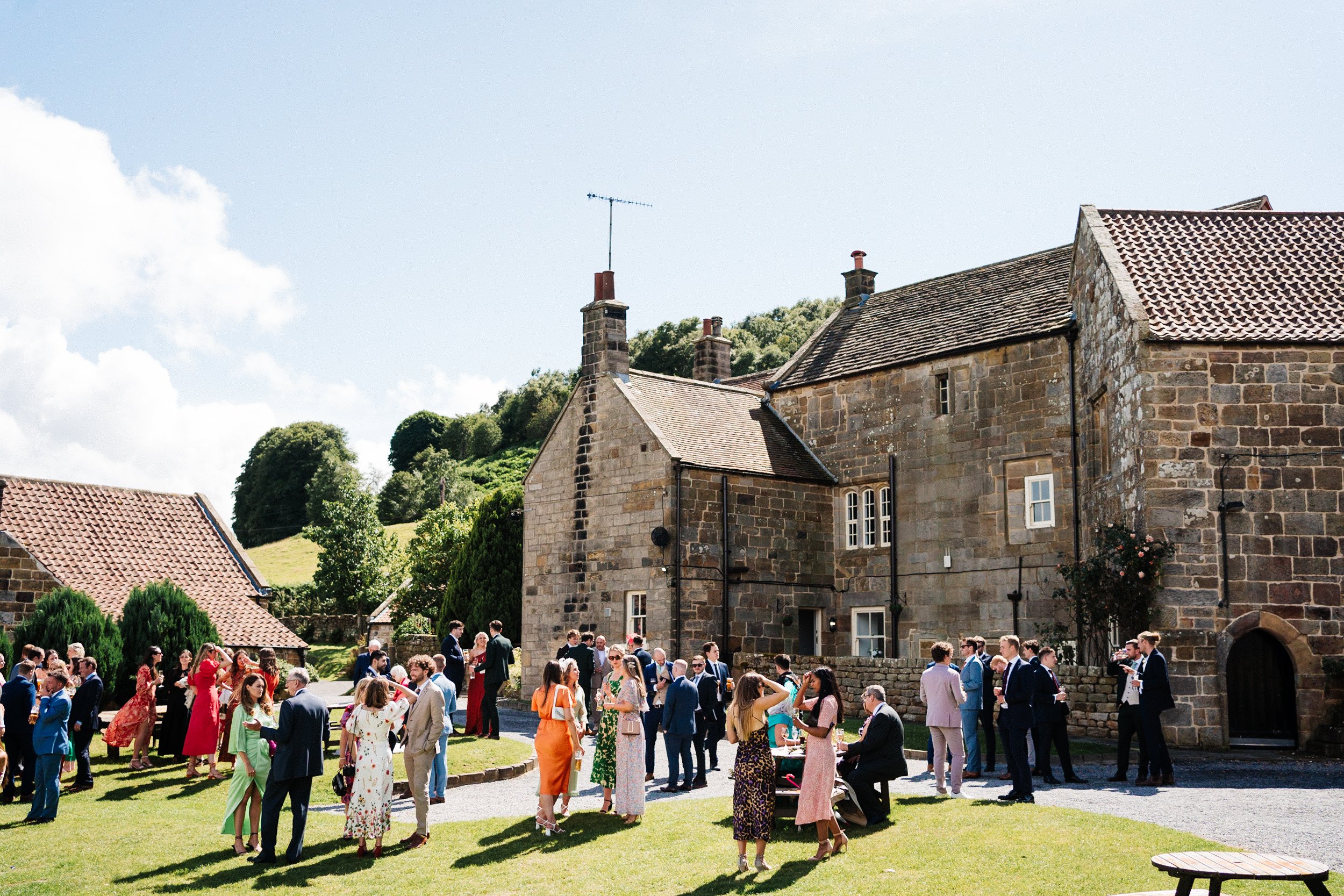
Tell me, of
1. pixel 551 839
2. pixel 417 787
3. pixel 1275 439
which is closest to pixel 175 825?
pixel 417 787

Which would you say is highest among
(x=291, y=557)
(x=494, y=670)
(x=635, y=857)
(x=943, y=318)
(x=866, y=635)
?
(x=943, y=318)

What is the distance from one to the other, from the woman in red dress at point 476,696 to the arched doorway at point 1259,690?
1254 centimetres

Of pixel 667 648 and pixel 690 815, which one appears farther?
pixel 667 648

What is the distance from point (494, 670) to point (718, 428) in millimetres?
10913

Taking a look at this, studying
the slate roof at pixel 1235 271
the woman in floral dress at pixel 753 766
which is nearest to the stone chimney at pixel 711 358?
the slate roof at pixel 1235 271

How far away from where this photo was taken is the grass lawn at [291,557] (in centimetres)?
7112

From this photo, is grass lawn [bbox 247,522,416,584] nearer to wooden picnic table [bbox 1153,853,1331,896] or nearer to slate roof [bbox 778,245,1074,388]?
slate roof [bbox 778,245,1074,388]

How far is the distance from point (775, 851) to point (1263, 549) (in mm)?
11496

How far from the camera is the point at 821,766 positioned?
11336 mm

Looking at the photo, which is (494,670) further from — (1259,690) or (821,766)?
(1259,690)

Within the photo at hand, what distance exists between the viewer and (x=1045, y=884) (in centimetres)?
999

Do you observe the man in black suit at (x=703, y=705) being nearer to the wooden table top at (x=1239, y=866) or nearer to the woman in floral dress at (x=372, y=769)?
the woman in floral dress at (x=372, y=769)

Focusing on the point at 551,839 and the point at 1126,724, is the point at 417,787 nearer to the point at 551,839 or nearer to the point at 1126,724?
the point at 551,839

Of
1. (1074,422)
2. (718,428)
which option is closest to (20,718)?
(718,428)
